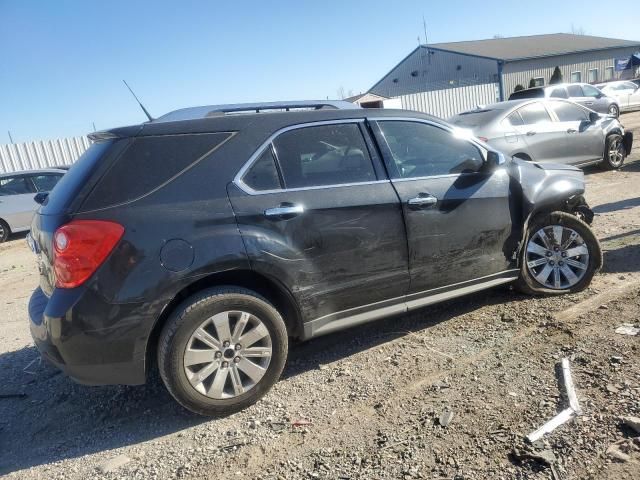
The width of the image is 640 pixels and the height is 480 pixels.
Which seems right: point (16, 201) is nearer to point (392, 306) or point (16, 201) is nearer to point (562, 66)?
point (392, 306)

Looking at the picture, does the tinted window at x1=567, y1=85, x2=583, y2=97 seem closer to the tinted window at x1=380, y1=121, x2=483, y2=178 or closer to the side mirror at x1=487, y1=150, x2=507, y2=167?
the side mirror at x1=487, y1=150, x2=507, y2=167

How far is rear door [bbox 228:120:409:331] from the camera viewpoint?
10.7 feet

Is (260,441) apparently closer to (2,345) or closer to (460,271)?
(460,271)

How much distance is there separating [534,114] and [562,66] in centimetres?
4368

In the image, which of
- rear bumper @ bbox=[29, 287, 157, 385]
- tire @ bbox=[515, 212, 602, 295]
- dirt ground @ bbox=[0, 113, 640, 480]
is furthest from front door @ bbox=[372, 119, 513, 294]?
rear bumper @ bbox=[29, 287, 157, 385]

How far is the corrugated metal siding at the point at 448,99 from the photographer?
26797 mm

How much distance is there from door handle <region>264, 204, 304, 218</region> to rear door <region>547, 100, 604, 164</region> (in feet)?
26.5

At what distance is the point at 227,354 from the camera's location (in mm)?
3158

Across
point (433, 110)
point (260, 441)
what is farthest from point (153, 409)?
point (433, 110)

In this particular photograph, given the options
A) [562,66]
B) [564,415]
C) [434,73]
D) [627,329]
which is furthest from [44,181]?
[562,66]

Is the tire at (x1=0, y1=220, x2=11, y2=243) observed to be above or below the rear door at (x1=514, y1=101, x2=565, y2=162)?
below

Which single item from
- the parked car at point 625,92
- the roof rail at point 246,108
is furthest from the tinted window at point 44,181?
the parked car at point 625,92

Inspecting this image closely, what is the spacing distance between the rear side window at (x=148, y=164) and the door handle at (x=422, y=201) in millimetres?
1370

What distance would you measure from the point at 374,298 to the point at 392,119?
4.44 ft
